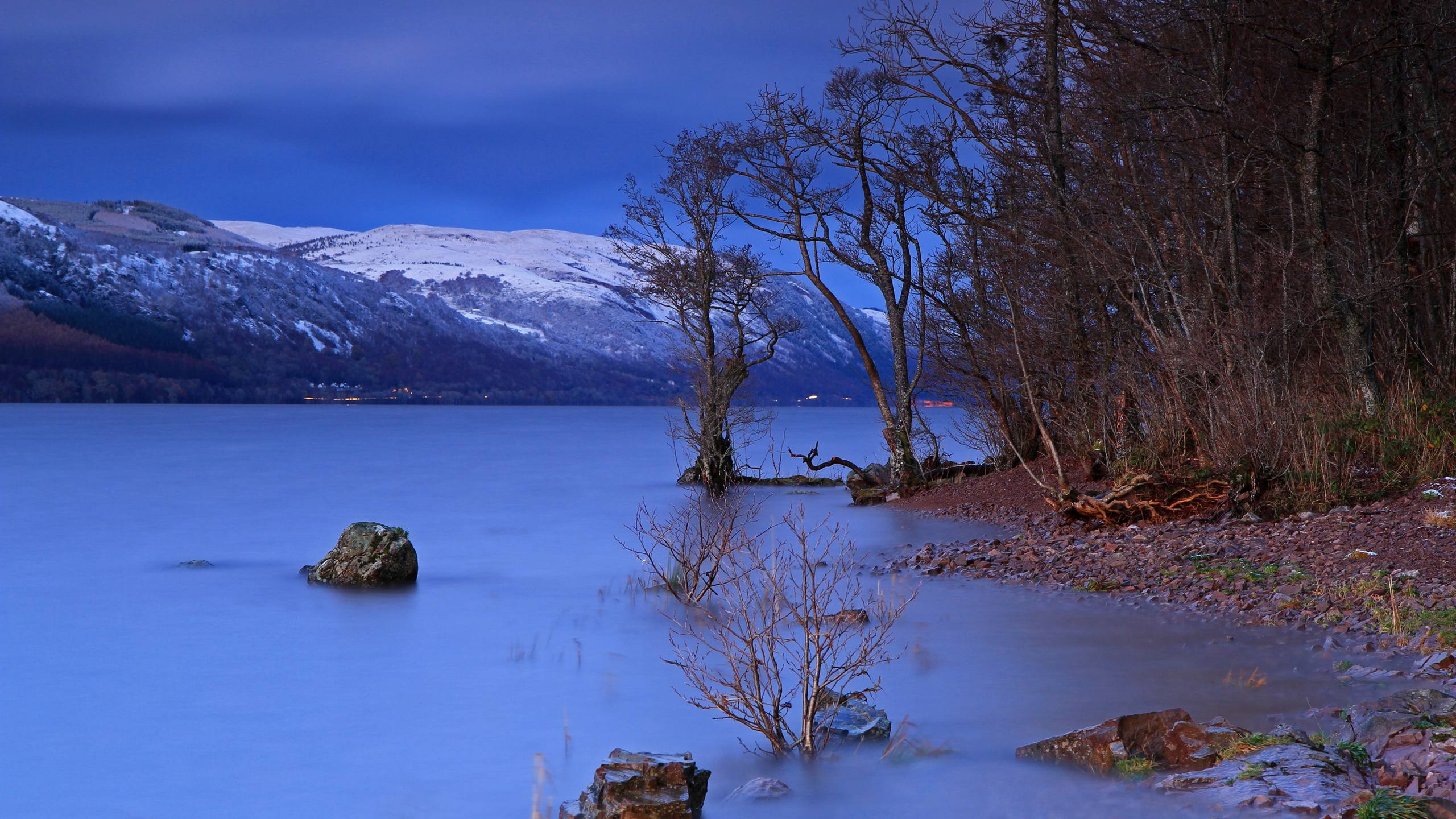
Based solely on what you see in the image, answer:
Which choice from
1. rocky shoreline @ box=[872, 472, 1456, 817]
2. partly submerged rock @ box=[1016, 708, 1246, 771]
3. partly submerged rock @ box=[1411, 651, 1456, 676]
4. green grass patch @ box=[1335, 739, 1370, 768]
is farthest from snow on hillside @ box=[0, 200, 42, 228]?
green grass patch @ box=[1335, 739, 1370, 768]

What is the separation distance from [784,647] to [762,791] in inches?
32.7

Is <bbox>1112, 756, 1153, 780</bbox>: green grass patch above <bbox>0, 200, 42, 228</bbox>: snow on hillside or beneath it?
beneath

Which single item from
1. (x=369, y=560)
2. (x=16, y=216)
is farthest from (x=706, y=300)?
(x=16, y=216)

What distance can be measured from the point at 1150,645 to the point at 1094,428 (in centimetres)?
948

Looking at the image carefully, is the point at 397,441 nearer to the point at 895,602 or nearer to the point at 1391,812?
the point at 895,602

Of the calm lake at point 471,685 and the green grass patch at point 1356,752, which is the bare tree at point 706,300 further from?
the green grass patch at point 1356,752

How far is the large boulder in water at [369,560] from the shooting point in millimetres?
13000

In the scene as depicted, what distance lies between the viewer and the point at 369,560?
13.0 metres

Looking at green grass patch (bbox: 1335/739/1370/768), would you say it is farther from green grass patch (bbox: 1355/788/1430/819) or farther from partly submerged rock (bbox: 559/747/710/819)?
partly submerged rock (bbox: 559/747/710/819)

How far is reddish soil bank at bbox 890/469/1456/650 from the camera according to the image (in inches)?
328

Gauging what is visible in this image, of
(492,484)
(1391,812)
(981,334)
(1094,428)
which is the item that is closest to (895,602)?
(1391,812)

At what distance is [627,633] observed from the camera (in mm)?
10570

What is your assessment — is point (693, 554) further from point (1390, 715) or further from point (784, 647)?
point (1390, 715)

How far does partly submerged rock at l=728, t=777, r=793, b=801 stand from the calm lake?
3.1 inches
